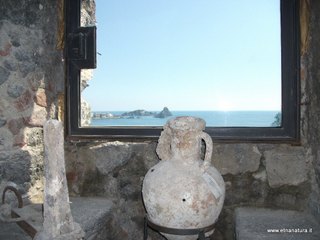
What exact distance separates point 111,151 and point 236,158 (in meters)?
0.89

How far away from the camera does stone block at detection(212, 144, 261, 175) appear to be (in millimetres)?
2098

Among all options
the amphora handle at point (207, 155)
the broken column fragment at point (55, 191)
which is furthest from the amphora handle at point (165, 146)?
the broken column fragment at point (55, 191)

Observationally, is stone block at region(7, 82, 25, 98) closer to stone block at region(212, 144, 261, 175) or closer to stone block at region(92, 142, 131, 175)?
stone block at region(92, 142, 131, 175)

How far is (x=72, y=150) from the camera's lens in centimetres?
240

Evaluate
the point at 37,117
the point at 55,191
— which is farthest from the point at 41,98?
the point at 55,191

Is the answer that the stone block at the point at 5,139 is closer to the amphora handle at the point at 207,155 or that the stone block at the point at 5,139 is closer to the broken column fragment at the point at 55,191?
the broken column fragment at the point at 55,191

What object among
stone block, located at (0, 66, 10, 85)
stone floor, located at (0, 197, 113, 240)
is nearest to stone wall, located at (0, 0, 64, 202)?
stone block, located at (0, 66, 10, 85)

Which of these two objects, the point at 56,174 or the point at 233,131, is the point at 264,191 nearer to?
the point at 233,131

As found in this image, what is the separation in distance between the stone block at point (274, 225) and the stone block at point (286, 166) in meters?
0.19

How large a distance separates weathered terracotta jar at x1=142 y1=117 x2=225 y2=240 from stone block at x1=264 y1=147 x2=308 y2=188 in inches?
19.2

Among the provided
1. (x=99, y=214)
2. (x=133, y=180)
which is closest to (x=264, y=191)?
(x=133, y=180)

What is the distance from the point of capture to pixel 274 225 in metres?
1.76

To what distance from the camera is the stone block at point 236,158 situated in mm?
2098

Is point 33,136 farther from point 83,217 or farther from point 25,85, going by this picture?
point 83,217
